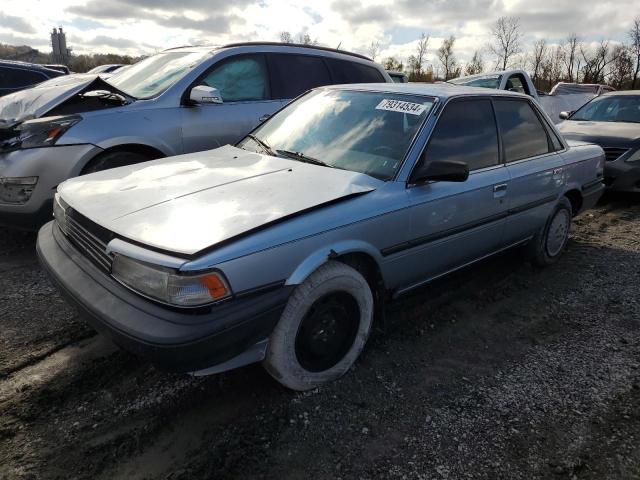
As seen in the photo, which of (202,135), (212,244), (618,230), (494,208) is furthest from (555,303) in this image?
(202,135)

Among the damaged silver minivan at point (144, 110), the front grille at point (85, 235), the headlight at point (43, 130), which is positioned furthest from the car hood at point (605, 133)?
the front grille at point (85, 235)

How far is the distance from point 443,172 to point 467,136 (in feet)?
2.51

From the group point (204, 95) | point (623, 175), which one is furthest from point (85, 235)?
point (623, 175)

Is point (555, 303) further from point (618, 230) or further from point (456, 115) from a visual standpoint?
point (618, 230)

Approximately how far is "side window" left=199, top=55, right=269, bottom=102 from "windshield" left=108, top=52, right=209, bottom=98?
22 cm

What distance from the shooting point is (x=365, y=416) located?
2.44 metres

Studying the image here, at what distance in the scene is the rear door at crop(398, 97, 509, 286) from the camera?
2949 mm

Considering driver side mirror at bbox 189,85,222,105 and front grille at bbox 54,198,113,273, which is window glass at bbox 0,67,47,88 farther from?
front grille at bbox 54,198,113,273

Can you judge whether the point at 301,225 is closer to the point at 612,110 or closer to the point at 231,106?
the point at 231,106

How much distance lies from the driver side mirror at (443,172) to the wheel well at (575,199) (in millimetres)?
2277

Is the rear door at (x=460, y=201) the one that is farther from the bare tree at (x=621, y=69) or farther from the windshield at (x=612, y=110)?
the bare tree at (x=621, y=69)

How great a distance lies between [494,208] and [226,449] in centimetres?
246

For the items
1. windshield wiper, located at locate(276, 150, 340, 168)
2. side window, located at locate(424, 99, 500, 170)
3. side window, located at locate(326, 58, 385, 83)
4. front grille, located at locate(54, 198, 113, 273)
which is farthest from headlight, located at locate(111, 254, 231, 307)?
side window, located at locate(326, 58, 385, 83)

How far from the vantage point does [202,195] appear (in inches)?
99.8
